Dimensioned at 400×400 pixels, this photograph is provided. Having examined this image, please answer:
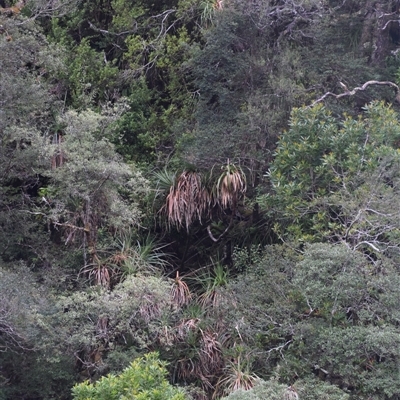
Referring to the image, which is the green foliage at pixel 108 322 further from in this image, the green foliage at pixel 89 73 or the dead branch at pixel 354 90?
the green foliage at pixel 89 73

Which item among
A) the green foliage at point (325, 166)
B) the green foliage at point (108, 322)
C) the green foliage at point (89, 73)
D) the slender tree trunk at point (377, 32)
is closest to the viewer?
the green foliage at point (108, 322)

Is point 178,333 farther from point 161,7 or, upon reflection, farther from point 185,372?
point 161,7

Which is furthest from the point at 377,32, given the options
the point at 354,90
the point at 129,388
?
the point at 129,388

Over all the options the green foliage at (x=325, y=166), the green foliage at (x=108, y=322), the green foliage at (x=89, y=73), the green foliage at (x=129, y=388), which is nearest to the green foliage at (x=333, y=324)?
the green foliage at (x=325, y=166)

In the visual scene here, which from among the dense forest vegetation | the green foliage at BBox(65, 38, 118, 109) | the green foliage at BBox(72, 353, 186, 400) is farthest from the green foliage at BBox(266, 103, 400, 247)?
the green foliage at BBox(65, 38, 118, 109)

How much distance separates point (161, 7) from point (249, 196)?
4661 mm

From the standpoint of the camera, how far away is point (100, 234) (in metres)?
10.5

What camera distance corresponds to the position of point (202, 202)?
11273mm

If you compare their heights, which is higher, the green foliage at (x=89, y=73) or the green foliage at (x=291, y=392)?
the green foliage at (x=89, y=73)

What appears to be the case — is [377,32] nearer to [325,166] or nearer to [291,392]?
[325,166]

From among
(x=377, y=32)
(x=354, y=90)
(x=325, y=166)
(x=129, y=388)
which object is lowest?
(x=129, y=388)

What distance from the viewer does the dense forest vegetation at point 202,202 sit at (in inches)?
314

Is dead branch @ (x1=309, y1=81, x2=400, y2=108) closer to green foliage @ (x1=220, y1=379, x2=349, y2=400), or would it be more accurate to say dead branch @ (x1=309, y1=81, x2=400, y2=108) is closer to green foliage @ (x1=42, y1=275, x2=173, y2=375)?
green foliage @ (x1=42, y1=275, x2=173, y2=375)

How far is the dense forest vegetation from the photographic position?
7.96m
